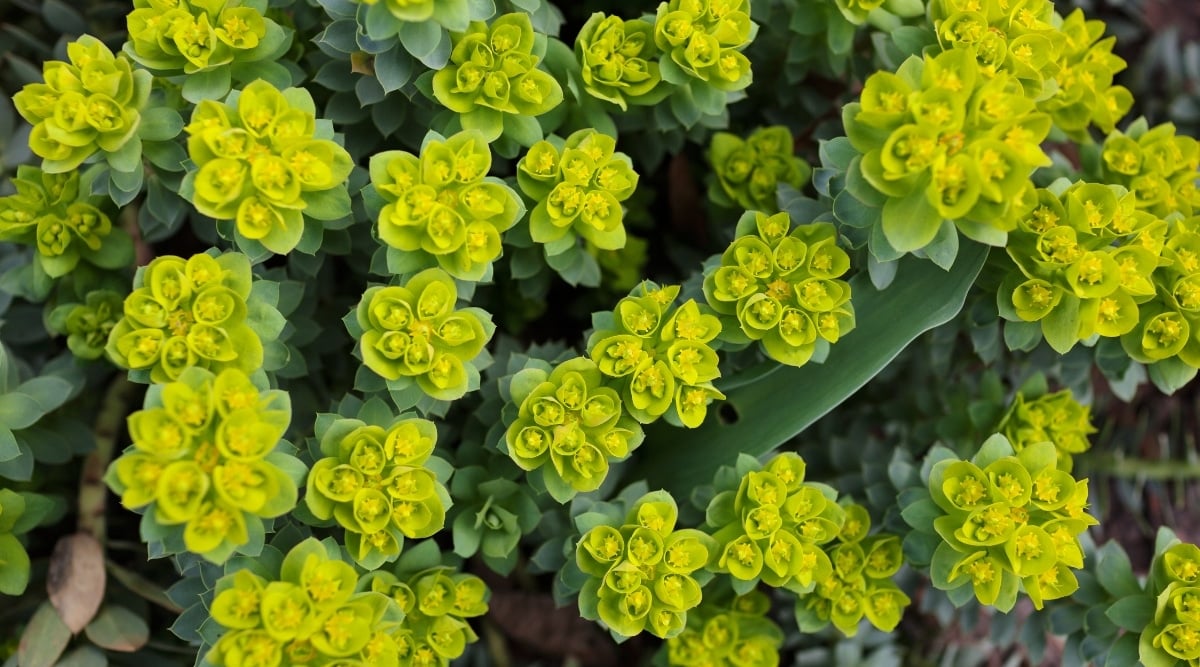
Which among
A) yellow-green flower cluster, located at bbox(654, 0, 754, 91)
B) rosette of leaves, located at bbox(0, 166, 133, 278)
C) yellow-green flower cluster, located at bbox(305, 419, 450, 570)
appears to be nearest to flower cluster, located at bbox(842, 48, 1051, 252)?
yellow-green flower cluster, located at bbox(654, 0, 754, 91)

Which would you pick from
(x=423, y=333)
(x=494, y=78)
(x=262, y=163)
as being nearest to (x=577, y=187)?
(x=494, y=78)

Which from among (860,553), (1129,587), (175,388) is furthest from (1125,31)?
(175,388)

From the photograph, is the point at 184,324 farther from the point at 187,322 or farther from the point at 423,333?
the point at 423,333

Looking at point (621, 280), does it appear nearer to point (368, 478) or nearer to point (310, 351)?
point (310, 351)

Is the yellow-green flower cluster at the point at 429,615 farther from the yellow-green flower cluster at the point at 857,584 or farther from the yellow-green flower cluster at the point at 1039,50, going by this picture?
the yellow-green flower cluster at the point at 1039,50

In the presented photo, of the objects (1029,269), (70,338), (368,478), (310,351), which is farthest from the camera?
(310,351)

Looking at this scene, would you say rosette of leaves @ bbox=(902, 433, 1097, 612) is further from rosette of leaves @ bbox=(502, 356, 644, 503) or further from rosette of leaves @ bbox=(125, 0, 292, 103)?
rosette of leaves @ bbox=(125, 0, 292, 103)

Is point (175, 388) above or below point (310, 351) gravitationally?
above
